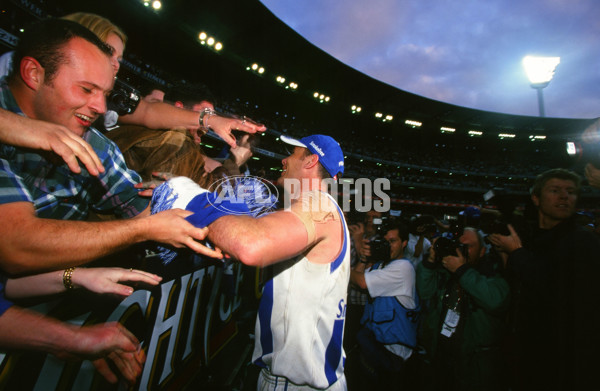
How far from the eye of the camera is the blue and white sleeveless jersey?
175 centimetres

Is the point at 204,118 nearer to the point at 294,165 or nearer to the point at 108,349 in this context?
the point at 294,165

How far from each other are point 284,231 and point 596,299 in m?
2.67

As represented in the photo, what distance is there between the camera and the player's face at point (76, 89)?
129cm

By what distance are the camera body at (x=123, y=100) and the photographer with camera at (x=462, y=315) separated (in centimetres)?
403

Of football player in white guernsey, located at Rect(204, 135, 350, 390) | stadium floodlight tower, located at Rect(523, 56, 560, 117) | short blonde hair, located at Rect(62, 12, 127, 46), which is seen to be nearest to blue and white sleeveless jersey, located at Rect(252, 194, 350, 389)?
football player in white guernsey, located at Rect(204, 135, 350, 390)

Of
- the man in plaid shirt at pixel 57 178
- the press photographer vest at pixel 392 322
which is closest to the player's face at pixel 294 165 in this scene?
the man in plaid shirt at pixel 57 178

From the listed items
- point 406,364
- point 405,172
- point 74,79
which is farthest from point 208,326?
point 405,172

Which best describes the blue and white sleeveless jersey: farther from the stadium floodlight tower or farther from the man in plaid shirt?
the stadium floodlight tower

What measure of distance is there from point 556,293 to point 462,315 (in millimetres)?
1270

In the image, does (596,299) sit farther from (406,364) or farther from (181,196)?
(181,196)

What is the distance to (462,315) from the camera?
3.36 m

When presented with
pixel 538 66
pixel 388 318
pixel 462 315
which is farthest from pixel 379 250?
pixel 538 66

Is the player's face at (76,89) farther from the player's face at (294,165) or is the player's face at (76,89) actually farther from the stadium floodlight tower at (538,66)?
the stadium floodlight tower at (538,66)

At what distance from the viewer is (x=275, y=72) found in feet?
72.1
